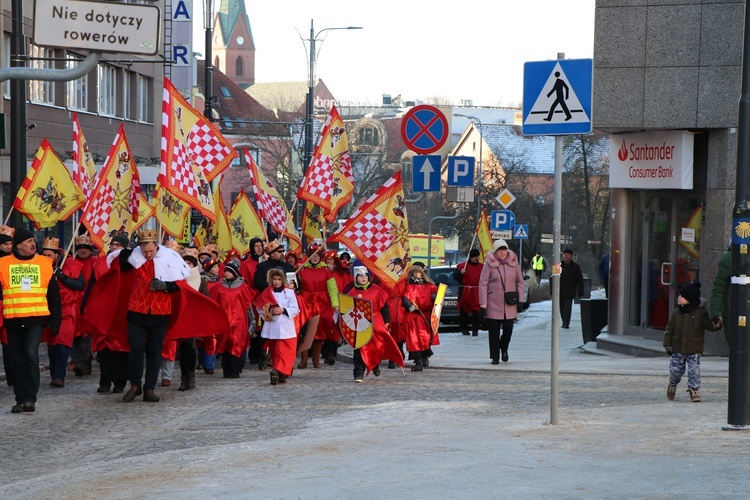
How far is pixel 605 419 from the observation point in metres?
11.5

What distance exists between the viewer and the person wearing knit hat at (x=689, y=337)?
42.5 ft

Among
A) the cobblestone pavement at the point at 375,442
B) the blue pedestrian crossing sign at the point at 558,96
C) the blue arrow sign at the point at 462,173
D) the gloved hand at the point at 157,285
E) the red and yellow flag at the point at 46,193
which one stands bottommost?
the cobblestone pavement at the point at 375,442

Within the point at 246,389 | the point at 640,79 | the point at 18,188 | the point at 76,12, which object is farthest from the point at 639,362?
the point at 76,12

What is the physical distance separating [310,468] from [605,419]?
11.8 ft

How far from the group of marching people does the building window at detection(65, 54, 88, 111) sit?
1605 centimetres

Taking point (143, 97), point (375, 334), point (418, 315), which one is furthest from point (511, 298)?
point (143, 97)

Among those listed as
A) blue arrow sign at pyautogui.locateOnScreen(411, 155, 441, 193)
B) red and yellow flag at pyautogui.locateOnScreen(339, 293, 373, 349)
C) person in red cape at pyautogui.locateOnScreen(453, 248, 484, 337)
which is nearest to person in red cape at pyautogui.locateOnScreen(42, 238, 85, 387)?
red and yellow flag at pyautogui.locateOnScreen(339, 293, 373, 349)

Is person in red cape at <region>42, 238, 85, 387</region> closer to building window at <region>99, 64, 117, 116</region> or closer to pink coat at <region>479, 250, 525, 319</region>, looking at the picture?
pink coat at <region>479, 250, 525, 319</region>

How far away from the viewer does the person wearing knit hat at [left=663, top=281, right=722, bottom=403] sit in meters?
13.0

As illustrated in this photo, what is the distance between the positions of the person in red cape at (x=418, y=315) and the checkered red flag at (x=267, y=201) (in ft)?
13.0

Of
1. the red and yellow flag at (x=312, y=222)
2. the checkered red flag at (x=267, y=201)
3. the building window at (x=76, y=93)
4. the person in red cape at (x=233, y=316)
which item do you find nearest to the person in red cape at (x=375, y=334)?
the person in red cape at (x=233, y=316)

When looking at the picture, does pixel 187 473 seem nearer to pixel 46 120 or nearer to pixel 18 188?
pixel 18 188

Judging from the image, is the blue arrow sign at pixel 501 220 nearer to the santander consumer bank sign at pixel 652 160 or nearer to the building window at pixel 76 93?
the santander consumer bank sign at pixel 652 160

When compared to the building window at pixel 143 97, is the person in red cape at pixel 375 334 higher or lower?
lower
